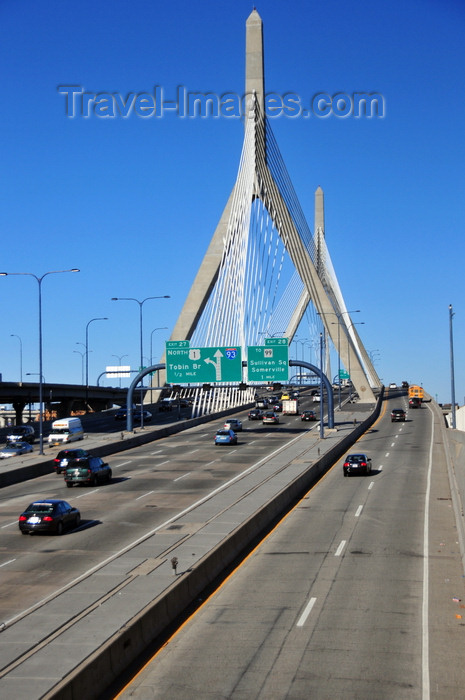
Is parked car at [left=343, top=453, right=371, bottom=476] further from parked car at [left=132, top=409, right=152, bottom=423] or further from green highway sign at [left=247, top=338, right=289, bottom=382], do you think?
parked car at [left=132, top=409, right=152, bottom=423]

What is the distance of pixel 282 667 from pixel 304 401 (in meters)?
105

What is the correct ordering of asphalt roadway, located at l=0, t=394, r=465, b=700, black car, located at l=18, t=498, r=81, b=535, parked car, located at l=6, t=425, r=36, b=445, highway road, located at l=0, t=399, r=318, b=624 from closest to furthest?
asphalt roadway, located at l=0, t=394, r=465, b=700
highway road, located at l=0, t=399, r=318, b=624
black car, located at l=18, t=498, r=81, b=535
parked car, located at l=6, t=425, r=36, b=445

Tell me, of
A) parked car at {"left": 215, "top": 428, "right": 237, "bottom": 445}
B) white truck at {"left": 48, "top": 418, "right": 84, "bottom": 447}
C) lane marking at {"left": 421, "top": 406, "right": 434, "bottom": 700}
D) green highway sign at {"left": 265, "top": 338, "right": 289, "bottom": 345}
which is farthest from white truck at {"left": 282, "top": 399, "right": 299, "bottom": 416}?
lane marking at {"left": 421, "top": 406, "right": 434, "bottom": 700}

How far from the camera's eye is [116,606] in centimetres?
1788

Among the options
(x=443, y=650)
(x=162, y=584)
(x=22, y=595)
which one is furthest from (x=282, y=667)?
(x=22, y=595)

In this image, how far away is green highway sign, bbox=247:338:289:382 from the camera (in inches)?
2589

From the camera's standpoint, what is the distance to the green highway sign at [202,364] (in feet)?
212

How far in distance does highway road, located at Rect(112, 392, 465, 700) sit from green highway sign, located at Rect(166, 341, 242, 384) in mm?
31388

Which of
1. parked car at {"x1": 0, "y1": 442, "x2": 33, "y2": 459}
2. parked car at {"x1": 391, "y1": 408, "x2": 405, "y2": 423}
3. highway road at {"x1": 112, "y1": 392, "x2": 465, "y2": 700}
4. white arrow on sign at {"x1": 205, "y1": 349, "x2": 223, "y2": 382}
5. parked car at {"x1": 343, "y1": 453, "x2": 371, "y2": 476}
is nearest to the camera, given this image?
highway road at {"x1": 112, "y1": 392, "x2": 465, "y2": 700}

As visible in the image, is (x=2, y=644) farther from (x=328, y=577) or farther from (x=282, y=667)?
(x=328, y=577)

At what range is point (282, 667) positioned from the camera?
51.0ft

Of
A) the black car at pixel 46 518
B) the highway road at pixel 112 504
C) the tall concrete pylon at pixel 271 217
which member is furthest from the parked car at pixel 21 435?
the black car at pixel 46 518

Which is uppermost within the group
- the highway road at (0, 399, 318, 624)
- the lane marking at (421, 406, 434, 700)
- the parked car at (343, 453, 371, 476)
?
the parked car at (343, 453, 371, 476)

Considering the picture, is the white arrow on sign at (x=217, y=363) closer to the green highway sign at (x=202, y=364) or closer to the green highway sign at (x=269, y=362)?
the green highway sign at (x=202, y=364)
